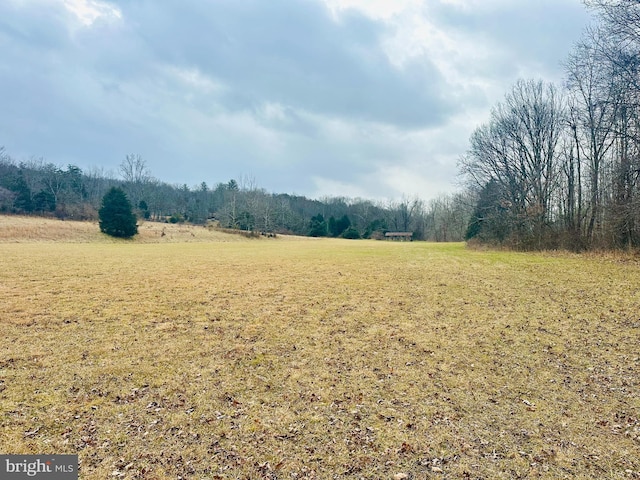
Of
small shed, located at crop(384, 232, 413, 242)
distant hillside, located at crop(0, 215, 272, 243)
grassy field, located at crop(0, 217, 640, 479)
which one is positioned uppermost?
small shed, located at crop(384, 232, 413, 242)

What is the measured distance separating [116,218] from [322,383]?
41714 millimetres

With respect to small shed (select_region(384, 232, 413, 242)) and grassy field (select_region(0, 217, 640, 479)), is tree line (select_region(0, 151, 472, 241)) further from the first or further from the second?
grassy field (select_region(0, 217, 640, 479))

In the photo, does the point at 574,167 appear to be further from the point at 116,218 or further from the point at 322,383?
the point at 116,218

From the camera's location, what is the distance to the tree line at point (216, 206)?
51188 mm

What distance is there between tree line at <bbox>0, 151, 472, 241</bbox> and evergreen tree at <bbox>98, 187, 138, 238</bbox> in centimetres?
1223

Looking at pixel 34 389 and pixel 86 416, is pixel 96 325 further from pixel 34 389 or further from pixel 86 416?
pixel 86 416

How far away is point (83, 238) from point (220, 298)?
3473 centimetres

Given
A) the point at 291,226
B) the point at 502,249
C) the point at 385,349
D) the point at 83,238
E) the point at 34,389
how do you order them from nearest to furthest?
the point at 34,389 → the point at 385,349 → the point at 502,249 → the point at 83,238 → the point at 291,226

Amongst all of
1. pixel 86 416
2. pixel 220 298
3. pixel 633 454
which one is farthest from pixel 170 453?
pixel 220 298

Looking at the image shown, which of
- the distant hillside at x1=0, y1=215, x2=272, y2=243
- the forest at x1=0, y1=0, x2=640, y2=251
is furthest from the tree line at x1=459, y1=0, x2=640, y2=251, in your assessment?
the distant hillside at x1=0, y1=215, x2=272, y2=243

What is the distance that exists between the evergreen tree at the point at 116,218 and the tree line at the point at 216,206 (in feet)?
40.1

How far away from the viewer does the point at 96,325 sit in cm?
652

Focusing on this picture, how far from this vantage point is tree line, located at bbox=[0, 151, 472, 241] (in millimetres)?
51188

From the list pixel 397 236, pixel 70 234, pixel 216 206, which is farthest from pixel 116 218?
pixel 397 236
